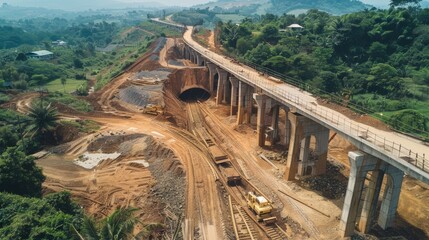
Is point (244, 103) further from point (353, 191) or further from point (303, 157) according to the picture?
point (353, 191)

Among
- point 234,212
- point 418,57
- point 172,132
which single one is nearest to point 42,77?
point 172,132

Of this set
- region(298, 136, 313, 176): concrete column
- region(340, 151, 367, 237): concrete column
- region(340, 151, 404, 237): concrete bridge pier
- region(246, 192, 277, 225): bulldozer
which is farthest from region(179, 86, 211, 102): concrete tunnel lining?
region(340, 151, 404, 237): concrete bridge pier

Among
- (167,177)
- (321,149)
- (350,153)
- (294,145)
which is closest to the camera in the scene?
(350,153)

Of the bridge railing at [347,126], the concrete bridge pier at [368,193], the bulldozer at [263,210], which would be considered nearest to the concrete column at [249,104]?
the bridge railing at [347,126]

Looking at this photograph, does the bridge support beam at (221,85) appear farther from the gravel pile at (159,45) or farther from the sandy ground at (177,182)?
the gravel pile at (159,45)

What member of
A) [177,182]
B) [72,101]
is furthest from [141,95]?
[177,182]

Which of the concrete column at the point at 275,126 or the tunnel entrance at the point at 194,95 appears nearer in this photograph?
the concrete column at the point at 275,126

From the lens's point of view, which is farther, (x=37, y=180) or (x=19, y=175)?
(x=37, y=180)
